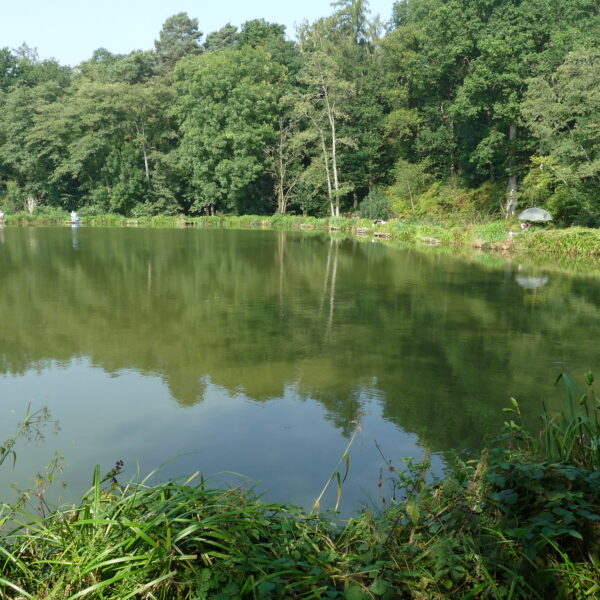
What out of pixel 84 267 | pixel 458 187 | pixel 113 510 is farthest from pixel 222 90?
pixel 113 510

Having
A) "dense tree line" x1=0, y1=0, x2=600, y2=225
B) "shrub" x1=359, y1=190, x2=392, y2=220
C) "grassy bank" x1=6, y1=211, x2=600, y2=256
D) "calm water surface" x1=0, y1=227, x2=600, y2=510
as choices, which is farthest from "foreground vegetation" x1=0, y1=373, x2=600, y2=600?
"shrub" x1=359, y1=190, x2=392, y2=220

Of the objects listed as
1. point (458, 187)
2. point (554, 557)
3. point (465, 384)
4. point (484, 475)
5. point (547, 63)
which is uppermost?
point (547, 63)

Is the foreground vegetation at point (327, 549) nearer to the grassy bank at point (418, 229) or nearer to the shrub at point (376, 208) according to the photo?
the grassy bank at point (418, 229)

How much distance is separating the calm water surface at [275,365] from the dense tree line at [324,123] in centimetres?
1493

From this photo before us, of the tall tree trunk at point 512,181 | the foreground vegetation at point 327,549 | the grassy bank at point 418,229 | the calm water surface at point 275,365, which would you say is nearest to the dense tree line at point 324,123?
the tall tree trunk at point 512,181

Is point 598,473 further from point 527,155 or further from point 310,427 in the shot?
point 527,155

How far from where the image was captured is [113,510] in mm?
2326

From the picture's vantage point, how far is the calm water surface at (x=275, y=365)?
3.97 m

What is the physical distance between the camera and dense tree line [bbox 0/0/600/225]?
25922mm

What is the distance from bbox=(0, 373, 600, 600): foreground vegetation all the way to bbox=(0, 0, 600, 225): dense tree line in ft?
71.7

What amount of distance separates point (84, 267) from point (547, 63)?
21361 mm

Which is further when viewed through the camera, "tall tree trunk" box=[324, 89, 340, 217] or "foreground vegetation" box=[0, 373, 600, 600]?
"tall tree trunk" box=[324, 89, 340, 217]

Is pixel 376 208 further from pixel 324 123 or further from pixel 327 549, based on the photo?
pixel 327 549

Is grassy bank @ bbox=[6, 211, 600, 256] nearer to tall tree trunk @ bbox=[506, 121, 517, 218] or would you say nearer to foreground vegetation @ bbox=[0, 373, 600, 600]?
tall tree trunk @ bbox=[506, 121, 517, 218]
